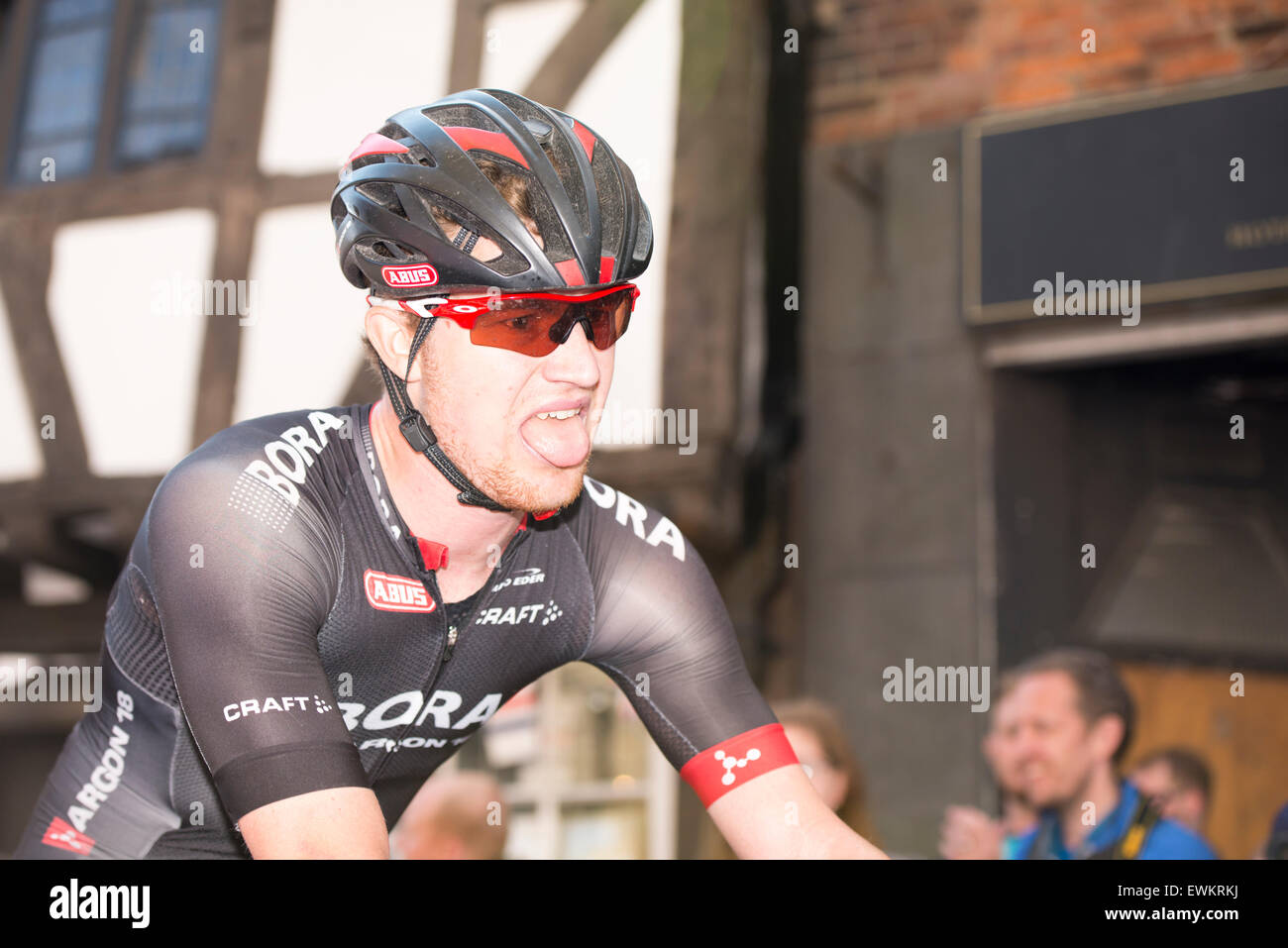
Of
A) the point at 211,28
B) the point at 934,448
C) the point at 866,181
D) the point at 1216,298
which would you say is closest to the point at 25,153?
the point at 211,28

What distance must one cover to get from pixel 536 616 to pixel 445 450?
0.40m

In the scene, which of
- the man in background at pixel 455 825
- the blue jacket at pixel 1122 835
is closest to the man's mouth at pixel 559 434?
the blue jacket at pixel 1122 835

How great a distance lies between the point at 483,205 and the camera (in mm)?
2221

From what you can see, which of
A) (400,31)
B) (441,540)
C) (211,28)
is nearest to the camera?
(441,540)

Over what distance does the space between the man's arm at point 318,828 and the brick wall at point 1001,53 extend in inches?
279

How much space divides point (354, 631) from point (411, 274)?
0.59 m

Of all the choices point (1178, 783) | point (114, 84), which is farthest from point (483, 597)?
point (114, 84)

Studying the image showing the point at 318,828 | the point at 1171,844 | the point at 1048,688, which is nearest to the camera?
the point at 318,828

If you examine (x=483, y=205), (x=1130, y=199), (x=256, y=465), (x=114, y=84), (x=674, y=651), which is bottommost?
(x=674, y=651)

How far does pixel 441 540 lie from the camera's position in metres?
2.43

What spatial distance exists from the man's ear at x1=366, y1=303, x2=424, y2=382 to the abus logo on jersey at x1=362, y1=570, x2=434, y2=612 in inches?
13.2

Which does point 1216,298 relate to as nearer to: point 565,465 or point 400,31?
point 400,31

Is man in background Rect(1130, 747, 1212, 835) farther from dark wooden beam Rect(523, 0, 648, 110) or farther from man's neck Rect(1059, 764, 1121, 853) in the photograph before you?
dark wooden beam Rect(523, 0, 648, 110)

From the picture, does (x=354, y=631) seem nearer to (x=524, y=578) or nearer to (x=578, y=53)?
(x=524, y=578)
